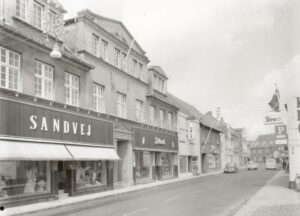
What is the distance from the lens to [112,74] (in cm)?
2920

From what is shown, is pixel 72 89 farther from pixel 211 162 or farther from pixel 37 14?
pixel 211 162

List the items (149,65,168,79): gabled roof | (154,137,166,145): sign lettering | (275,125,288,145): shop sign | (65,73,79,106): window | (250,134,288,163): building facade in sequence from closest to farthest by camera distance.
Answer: (65,73,79,106): window, (275,125,288,145): shop sign, (154,137,166,145): sign lettering, (149,65,168,79): gabled roof, (250,134,288,163): building facade

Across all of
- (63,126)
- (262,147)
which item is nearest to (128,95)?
(63,126)

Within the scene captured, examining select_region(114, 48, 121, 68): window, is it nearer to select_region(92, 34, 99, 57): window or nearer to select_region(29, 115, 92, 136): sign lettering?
select_region(92, 34, 99, 57): window

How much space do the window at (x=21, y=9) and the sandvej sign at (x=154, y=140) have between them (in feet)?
47.4

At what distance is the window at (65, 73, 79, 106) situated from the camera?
76.7 ft

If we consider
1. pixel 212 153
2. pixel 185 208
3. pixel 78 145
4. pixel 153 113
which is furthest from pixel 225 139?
pixel 185 208

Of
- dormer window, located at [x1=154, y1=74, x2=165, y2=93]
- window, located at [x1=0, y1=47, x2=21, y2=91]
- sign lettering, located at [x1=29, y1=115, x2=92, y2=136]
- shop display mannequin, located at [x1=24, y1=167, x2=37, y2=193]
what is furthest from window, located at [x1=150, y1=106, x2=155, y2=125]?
window, located at [x1=0, y1=47, x2=21, y2=91]

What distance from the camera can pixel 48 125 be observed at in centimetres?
2022

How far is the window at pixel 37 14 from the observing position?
68.8 ft

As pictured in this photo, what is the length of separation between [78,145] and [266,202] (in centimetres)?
1153

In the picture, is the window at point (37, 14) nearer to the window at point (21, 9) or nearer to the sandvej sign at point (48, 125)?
the window at point (21, 9)

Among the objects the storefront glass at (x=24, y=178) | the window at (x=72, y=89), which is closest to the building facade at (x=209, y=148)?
the window at (x=72, y=89)

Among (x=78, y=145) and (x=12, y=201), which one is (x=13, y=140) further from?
(x=78, y=145)
